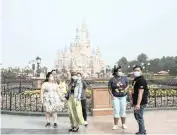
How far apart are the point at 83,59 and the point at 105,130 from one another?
240ft

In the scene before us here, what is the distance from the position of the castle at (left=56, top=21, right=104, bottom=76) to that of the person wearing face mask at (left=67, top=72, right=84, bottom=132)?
69.2m

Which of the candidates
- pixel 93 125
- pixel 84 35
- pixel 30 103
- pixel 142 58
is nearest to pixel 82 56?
pixel 84 35

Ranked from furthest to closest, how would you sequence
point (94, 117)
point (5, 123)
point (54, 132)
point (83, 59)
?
point (83, 59) < point (94, 117) < point (5, 123) < point (54, 132)

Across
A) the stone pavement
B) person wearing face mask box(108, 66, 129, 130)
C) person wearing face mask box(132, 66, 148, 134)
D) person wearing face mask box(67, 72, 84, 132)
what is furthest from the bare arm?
person wearing face mask box(67, 72, 84, 132)

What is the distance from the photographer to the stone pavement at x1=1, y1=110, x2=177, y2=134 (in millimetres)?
7973

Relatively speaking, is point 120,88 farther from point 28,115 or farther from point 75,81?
point 28,115

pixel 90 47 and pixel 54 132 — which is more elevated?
pixel 90 47

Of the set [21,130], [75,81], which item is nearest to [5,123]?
[21,130]

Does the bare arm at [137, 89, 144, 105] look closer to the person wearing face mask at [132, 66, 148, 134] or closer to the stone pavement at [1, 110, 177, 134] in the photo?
the person wearing face mask at [132, 66, 148, 134]

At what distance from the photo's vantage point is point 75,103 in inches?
317

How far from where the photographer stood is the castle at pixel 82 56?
3140 inches

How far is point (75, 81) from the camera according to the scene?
827 cm

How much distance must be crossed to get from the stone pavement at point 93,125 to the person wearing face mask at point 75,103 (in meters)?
0.27

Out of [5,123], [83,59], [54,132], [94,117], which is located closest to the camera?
[54,132]
